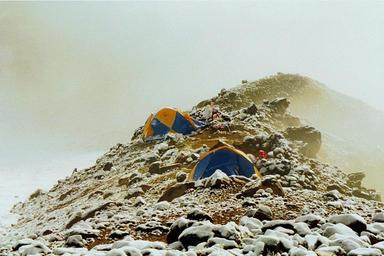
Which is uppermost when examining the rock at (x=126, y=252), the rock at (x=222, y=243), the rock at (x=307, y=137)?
the rock at (x=307, y=137)

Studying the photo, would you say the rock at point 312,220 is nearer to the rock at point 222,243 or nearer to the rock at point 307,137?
the rock at point 222,243

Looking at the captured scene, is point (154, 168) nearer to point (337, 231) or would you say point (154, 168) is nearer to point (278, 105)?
point (337, 231)

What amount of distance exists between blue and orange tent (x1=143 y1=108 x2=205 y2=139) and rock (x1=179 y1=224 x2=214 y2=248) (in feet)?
60.9

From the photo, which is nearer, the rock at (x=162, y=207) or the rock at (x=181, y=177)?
the rock at (x=162, y=207)

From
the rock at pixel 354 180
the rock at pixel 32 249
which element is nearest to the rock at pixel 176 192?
the rock at pixel 32 249

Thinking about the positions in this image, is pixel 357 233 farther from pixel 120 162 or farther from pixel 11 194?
pixel 11 194

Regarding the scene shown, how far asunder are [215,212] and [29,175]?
37.4 meters

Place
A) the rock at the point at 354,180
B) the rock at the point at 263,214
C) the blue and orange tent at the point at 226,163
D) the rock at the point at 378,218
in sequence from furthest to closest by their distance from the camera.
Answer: the rock at the point at 354,180, the blue and orange tent at the point at 226,163, the rock at the point at 378,218, the rock at the point at 263,214

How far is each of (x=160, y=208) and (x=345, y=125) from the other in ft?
115

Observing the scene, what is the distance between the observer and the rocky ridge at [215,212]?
7664 mm

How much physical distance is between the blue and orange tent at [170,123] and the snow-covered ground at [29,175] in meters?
9.81

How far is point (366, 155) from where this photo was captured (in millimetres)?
33938

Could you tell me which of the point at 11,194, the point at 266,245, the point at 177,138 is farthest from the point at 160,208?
the point at 11,194

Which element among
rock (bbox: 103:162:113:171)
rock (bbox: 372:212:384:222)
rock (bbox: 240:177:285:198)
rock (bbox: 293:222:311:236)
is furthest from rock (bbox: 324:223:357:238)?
rock (bbox: 103:162:113:171)
